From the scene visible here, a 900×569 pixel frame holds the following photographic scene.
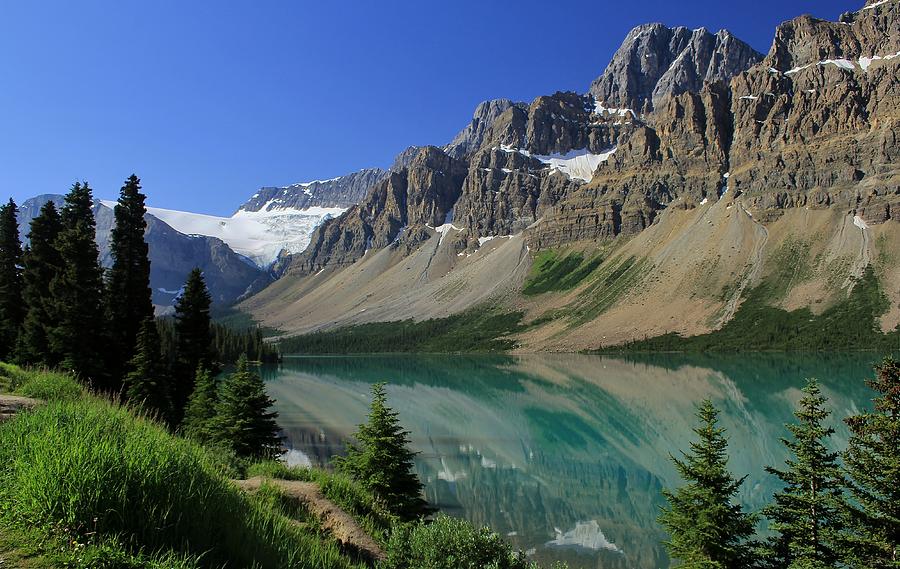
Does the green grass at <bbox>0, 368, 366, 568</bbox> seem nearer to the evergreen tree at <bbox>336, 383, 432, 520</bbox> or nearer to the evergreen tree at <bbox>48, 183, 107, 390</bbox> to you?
the evergreen tree at <bbox>336, 383, 432, 520</bbox>

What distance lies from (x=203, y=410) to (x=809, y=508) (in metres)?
32.9

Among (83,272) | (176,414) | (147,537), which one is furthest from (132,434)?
(176,414)

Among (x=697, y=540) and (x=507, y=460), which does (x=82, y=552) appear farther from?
(x=507, y=460)

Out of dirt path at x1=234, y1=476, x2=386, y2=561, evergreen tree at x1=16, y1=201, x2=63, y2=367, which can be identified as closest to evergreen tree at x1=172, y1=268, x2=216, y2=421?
evergreen tree at x1=16, y1=201, x2=63, y2=367

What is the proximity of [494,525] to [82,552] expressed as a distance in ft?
112

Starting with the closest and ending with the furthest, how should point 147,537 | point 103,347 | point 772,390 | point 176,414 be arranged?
point 147,537
point 103,347
point 176,414
point 772,390

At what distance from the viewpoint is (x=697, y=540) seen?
18125 millimetres

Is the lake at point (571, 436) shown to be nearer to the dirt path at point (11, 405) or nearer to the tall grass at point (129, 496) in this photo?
the dirt path at point (11, 405)

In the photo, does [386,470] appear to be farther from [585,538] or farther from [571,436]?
[571,436]

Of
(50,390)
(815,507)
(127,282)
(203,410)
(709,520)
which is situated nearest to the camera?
(50,390)

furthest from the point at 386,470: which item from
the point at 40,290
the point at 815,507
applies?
the point at 40,290

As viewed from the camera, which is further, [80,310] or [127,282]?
[127,282]

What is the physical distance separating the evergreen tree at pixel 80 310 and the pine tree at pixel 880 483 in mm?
33817

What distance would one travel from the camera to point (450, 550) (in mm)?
10148
